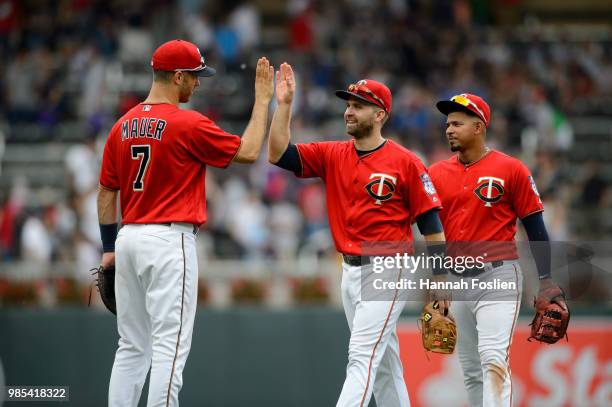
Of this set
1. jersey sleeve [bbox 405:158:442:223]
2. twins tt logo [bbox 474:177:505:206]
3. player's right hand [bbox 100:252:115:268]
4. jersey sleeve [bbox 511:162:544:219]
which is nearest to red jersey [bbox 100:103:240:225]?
player's right hand [bbox 100:252:115:268]

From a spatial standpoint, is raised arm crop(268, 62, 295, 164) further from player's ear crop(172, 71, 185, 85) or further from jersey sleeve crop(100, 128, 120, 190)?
jersey sleeve crop(100, 128, 120, 190)

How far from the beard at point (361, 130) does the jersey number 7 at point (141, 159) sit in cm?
140

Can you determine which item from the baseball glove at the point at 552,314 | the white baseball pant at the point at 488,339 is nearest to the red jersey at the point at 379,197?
the white baseball pant at the point at 488,339

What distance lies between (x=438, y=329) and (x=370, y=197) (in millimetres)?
973

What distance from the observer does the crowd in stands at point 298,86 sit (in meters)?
13.4

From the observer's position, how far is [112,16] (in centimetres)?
1725

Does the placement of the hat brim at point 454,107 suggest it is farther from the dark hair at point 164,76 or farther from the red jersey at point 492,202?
the dark hair at point 164,76

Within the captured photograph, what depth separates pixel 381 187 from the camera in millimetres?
6941

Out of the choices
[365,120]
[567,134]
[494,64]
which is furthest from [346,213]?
[494,64]

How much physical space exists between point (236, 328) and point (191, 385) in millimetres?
745

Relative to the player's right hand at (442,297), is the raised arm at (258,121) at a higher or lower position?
higher

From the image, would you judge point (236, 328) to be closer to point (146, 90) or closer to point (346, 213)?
point (346, 213)

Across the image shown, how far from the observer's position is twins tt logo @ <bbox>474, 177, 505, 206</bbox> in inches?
285

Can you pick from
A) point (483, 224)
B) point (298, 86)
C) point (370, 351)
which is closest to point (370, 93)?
point (483, 224)
